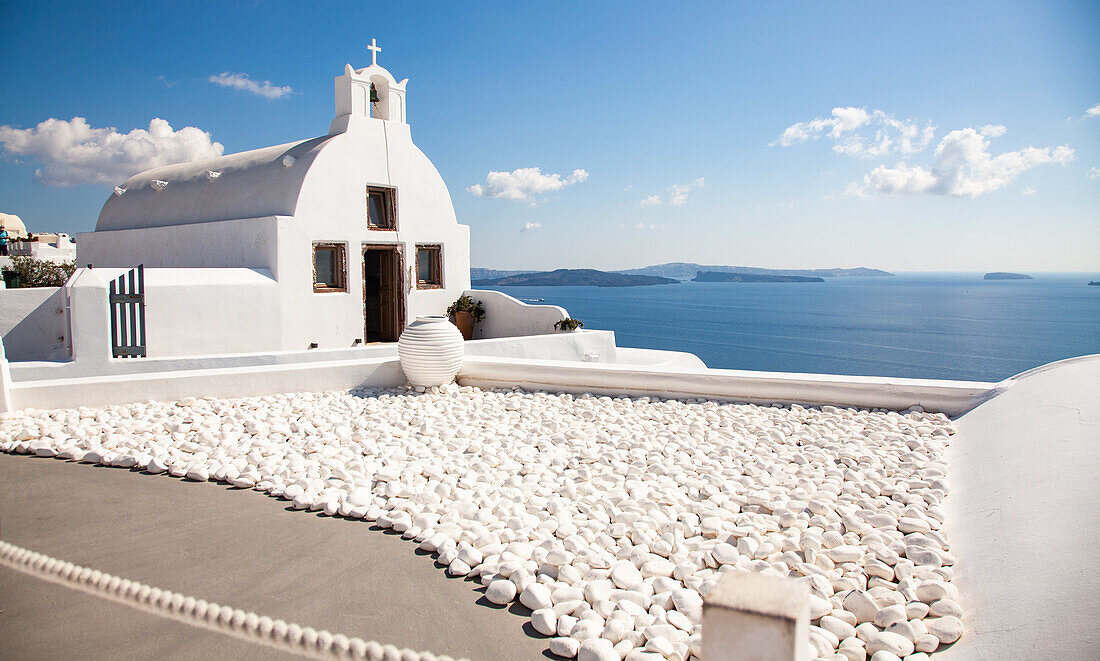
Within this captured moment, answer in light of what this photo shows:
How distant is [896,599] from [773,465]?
193 centimetres

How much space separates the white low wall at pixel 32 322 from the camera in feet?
33.1

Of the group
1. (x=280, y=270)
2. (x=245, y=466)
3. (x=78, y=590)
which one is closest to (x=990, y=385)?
(x=245, y=466)

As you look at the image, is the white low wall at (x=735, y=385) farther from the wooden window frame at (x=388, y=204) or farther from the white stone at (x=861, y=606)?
the wooden window frame at (x=388, y=204)

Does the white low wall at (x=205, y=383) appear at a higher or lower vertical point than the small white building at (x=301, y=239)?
lower

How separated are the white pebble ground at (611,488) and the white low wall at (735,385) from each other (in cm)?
26

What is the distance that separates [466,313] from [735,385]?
8.91 metres

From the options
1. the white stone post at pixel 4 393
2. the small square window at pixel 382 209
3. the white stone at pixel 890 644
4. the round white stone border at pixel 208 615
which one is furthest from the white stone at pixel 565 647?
the small square window at pixel 382 209

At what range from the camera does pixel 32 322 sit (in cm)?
1030

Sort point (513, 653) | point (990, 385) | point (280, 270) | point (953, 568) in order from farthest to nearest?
1. point (280, 270)
2. point (990, 385)
3. point (953, 568)
4. point (513, 653)

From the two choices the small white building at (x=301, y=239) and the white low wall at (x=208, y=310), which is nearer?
the white low wall at (x=208, y=310)

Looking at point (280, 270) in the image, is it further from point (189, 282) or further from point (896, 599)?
point (896, 599)

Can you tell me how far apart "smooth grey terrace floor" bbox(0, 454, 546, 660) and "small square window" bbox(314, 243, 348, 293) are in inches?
336

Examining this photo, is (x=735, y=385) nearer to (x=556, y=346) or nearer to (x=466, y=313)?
(x=556, y=346)

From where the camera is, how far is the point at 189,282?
10.6 meters
